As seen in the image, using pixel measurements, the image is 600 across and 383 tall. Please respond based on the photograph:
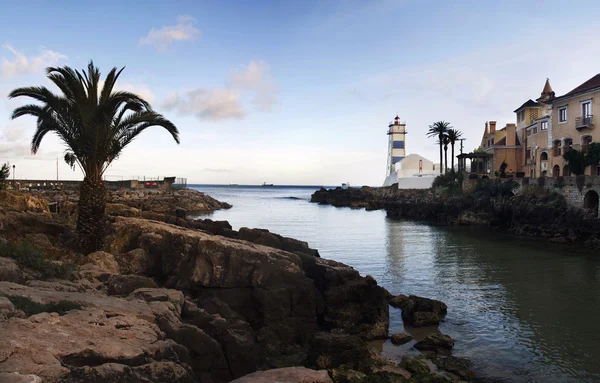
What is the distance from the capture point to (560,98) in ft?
151

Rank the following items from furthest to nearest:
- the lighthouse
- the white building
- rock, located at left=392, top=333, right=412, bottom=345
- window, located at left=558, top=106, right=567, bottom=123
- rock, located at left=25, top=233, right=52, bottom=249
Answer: the lighthouse → the white building → window, located at left=558, top=106, right=567, bottom=123 → rock, located at left=25, top=233, right=52, bottom=249 → rock, located at left=392, top=333, right=412, bottom=345

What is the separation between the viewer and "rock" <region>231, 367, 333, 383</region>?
18.4 feet

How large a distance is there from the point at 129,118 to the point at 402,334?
1097 cm

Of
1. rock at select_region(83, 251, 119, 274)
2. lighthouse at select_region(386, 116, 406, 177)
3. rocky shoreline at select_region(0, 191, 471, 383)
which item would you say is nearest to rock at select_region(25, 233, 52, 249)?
rocky shoreline at select_region(0, 191, 471, 383)

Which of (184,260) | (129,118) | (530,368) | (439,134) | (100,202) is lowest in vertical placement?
(530,368)

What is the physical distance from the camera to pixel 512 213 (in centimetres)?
3994

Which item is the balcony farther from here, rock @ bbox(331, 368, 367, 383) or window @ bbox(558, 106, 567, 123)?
rock @ bbox(331, 368, 367, 383)

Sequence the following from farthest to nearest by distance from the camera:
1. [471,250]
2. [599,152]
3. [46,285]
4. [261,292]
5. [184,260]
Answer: [599,152] → [471,250] → [184,260] → [261,292] → [46,285]

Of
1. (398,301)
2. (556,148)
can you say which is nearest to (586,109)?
(556,148)

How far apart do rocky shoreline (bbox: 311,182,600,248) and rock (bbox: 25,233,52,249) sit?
3258 cm

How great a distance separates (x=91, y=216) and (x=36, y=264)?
4793 millimetres

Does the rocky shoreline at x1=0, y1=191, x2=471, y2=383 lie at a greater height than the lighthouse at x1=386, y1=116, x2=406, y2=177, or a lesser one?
lesser

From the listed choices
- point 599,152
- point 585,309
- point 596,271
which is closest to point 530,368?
point 585,309

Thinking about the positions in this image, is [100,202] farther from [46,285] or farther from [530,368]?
[530,368]
